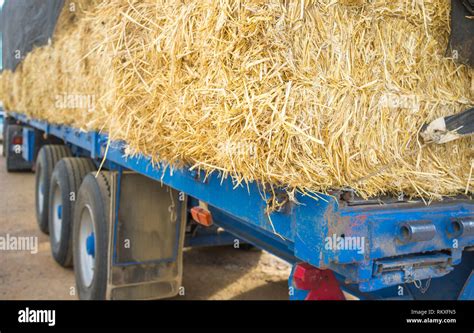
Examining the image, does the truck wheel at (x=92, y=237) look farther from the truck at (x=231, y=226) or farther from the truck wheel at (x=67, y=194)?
the truck wheel at (x=67, y=194)

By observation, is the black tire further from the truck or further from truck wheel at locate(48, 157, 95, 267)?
truck wheel at locate(48, 157, 95, 267)

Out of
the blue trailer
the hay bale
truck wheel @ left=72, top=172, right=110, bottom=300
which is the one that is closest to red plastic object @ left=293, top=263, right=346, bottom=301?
the blue trailer

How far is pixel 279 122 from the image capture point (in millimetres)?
1894

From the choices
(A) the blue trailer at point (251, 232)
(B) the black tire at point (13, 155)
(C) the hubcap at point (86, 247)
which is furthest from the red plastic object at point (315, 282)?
Answer: (B) the black tire at point (13, 155)

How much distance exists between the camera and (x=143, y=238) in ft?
13.8

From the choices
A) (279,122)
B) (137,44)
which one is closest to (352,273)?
(279,122)

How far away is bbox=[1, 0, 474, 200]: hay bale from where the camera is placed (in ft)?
6.41

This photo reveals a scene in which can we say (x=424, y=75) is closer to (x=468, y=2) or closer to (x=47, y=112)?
(x=468, y=2)

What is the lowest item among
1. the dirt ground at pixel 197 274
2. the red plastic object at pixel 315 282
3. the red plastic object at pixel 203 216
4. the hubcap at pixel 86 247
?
the dirt ground at pixel 197 274

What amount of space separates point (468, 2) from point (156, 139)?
5.68 feet

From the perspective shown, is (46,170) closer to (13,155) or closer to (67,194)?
(67,194)

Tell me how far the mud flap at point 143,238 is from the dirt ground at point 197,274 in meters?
0.86

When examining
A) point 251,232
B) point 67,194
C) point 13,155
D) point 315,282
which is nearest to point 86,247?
point 67,194

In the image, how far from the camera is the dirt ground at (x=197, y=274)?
525cm
